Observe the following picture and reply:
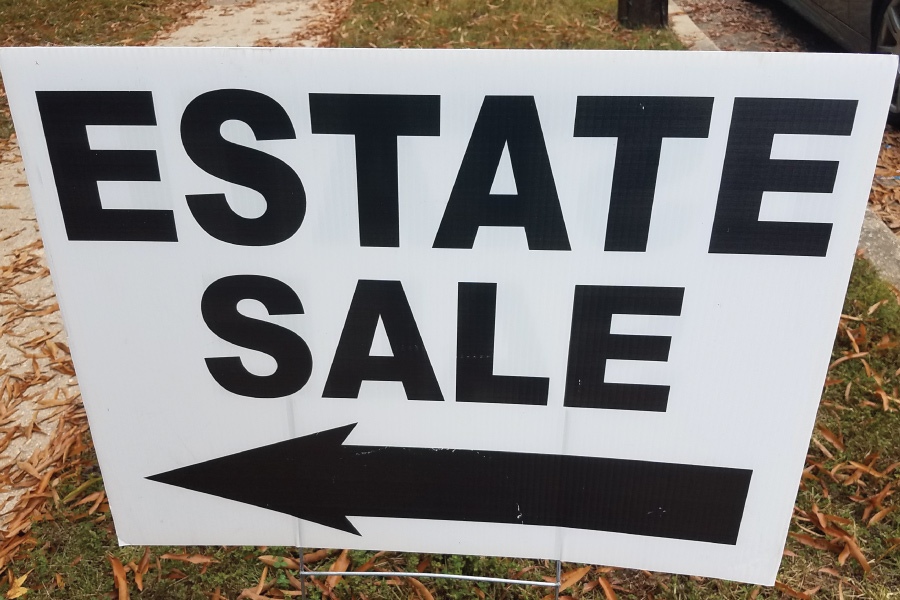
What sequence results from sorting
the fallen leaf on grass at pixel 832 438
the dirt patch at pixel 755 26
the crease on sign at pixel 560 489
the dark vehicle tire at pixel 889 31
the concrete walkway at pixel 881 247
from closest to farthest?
the crease on sign at pixel 560 489, the fallen leaf on grass at pixel 832 438, the concrete walkway at pixel 881 247, the dark vehicle tire at pixel 889 31, the dirt patch at pixel 755 26

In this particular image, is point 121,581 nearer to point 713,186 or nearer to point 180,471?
point 180,471

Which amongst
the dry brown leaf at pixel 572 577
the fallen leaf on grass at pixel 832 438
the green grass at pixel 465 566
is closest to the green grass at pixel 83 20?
the green grass at pixel 465 566

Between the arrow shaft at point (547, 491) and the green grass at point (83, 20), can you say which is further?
the green grass at point (83, 20)

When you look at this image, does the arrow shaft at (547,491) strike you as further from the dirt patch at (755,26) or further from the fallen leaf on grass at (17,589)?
the dirt patch at (755,26)

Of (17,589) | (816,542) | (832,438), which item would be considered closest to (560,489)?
(816,542)

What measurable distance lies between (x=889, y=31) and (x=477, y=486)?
4.32 m

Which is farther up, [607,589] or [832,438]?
[832,438]

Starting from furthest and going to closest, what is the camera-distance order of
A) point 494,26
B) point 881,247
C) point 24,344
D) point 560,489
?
point 494,26 → point 881,247 → point 24,344 → point 560,489

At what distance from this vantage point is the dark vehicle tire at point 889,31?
166 inches

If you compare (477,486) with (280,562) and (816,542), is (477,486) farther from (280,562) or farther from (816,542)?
(816,542)

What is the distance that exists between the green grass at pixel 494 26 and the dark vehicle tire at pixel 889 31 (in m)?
1.72

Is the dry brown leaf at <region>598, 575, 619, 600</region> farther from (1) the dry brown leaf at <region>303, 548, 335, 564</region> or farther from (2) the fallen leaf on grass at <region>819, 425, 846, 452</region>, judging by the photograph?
(2) the fallen leaf on grass at <region>819, 425, 846, 452</region>

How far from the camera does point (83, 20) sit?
7699 millimetres

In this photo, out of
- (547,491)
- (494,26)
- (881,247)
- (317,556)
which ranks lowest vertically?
(317,556)
